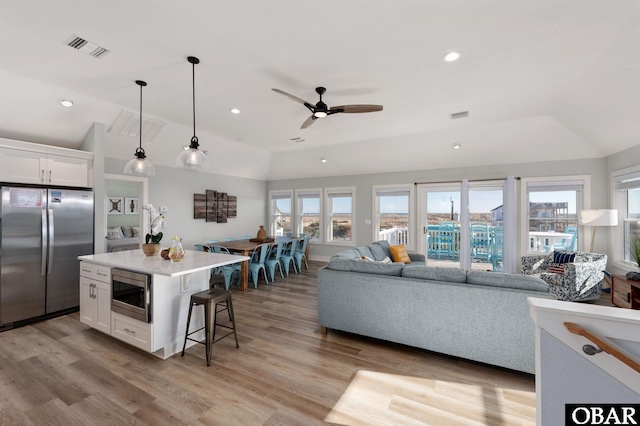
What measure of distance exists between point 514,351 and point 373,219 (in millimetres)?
5096

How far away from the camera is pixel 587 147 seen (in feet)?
17.3

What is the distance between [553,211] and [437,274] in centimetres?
480

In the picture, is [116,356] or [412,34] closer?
[412,34]

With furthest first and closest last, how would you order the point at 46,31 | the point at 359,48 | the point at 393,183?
the point at 393,183 → the point at 359,48 → the point at 46,31

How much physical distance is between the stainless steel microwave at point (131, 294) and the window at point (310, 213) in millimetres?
5682

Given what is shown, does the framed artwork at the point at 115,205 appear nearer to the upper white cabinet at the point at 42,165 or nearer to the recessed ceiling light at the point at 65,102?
the upper white cabinet at the point at 42,165

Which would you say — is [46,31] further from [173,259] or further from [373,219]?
[373,219]

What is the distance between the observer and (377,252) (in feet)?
17.2

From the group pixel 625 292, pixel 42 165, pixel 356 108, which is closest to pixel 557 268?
pixel 625 292

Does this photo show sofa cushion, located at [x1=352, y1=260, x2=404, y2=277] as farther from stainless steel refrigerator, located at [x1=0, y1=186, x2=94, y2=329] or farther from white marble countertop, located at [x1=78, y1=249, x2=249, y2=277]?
stainless steel refrigerator, located at [x1=0, y1=186, x2=94, y2=329]

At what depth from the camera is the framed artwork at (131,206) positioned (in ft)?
26.5

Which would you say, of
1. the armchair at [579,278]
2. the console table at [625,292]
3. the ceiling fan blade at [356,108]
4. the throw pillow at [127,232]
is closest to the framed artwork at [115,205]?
the throw pillow at [127,232]

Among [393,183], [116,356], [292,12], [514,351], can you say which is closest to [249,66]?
[292,12]

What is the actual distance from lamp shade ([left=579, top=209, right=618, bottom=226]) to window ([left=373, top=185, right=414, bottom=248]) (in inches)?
127
